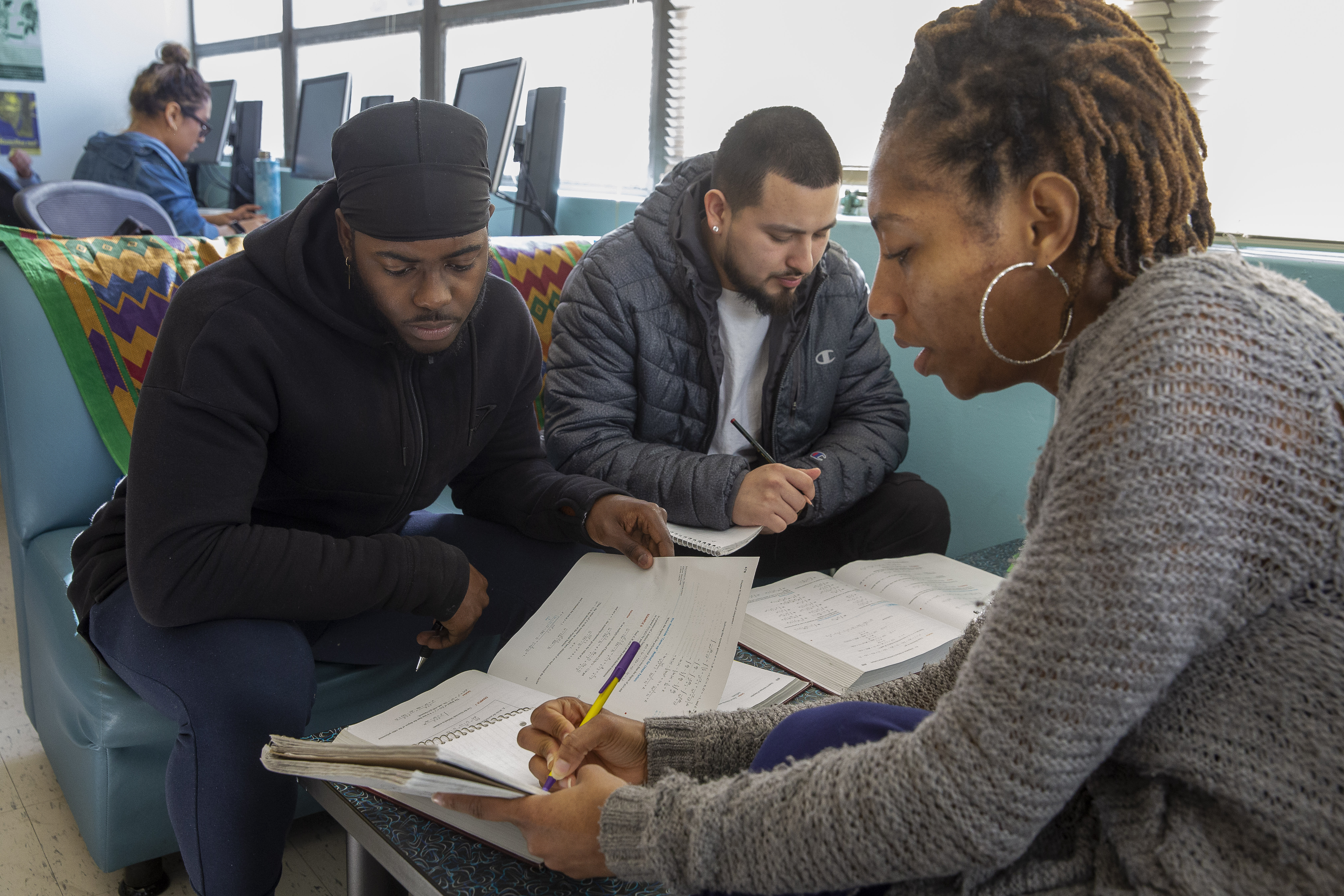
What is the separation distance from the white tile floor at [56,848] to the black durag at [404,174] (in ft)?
2.97

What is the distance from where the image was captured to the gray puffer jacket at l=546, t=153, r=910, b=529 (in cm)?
178

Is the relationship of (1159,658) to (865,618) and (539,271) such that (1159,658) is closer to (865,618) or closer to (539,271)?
(865,618)

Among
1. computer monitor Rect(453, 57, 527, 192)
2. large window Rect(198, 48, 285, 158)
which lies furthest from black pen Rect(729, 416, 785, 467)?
large window Rect(198, 48, 285, 158)

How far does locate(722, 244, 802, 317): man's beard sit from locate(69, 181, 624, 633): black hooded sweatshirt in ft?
1.96

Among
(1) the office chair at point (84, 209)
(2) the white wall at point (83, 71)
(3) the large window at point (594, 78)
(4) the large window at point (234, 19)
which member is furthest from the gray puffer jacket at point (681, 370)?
(2) the white wall at point (83, 71)

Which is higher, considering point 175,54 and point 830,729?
point 175,54

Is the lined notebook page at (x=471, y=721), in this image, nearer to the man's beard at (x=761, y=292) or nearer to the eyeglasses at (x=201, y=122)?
the man's beard at (x=761, y=292)

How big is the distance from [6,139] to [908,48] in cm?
513

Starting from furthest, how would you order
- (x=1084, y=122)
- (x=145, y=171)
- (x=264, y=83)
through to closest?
(x=264, y=83)
(x=145, y=171)
(x=1084, y=122)

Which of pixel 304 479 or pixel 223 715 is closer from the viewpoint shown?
pixel 223 715

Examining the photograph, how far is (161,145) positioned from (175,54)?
1004 millimetres

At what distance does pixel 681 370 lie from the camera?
1.86 m

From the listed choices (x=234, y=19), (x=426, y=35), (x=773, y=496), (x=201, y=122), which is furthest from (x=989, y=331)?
A: (x=234, y=19)

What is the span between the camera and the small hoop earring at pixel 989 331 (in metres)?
0.70
